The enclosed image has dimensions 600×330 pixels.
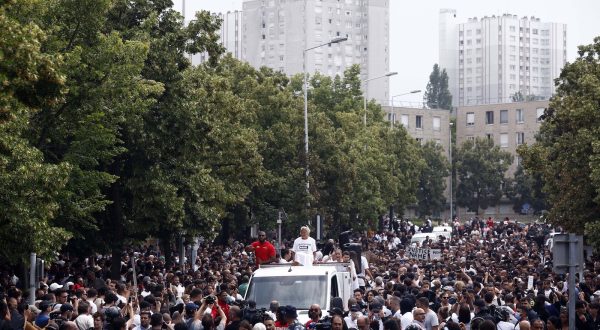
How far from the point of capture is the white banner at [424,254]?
49.0 meters

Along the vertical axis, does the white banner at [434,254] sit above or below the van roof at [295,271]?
below

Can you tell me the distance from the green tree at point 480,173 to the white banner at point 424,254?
226 ft

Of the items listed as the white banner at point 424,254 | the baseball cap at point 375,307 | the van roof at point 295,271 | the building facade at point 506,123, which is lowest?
the white banner at point 424,254

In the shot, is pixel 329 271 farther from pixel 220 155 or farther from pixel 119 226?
pixel 220 155

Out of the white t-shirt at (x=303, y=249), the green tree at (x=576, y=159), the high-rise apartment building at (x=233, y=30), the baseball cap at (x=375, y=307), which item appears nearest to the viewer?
the baseball cap at (x=375, y=307)

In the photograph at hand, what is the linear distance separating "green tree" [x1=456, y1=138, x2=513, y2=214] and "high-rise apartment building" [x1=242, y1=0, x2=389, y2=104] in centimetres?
3956

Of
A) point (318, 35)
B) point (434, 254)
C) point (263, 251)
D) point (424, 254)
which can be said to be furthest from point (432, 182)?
point (263, 251)

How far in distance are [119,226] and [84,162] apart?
6.17 metres

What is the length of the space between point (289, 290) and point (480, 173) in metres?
101

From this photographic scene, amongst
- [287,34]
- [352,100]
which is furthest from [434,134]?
[352,100]

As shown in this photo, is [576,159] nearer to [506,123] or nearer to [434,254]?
[434,254]

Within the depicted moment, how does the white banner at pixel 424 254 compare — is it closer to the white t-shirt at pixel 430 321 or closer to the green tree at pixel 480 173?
the white t-shirt at pixel 430 321

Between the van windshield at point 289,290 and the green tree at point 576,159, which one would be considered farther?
the green tree at point 576,159

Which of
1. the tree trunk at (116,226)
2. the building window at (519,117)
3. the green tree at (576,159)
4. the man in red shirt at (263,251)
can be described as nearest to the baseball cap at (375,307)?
the man in red shirt at (263,251)
